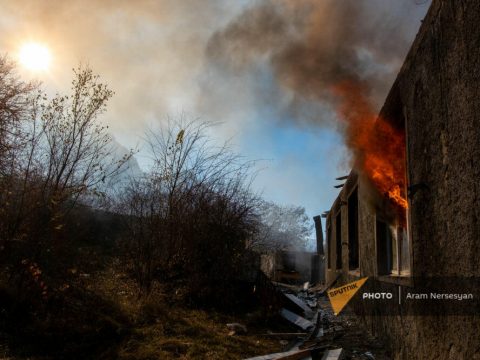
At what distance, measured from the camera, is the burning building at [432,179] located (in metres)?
3.01

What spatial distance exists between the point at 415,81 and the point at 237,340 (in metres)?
4.85

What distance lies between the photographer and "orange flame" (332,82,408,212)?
19.6 ft

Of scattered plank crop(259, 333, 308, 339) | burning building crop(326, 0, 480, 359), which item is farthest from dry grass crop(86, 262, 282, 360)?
burning building crop(326, 0, 480, 359)

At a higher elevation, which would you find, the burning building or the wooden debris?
the burning building

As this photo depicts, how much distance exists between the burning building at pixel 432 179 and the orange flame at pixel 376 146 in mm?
19

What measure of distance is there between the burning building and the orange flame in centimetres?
2

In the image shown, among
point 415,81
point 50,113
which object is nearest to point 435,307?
point 415,81

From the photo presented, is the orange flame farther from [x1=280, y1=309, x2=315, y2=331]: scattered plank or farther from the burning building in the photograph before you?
[x1=280, y1=309, x2=315, y2=331]: scattered plank

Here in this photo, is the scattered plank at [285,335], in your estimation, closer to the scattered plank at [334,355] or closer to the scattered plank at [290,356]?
the scattered plank at [290,356]

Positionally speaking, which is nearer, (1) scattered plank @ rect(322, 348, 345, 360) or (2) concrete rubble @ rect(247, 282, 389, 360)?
(1) scattered plank @ rect(322, 348, 345, 360)

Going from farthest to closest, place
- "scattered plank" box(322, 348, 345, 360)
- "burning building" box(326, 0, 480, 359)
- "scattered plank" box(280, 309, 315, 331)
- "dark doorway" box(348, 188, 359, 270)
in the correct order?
"dark doorway" box(348, 188, 359, 270) → "scattered plank" box(280, 309, 315, 331) → "scattered plank" box(322, 348, 345, 360) → "burning building" box(326, 0, 480, 359)

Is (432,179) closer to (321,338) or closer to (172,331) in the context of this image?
(321,338)

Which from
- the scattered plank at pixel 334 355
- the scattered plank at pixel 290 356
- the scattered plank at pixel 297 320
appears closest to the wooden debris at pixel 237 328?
the scattered plank at pixel 297 320

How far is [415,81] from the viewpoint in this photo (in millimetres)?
4449
